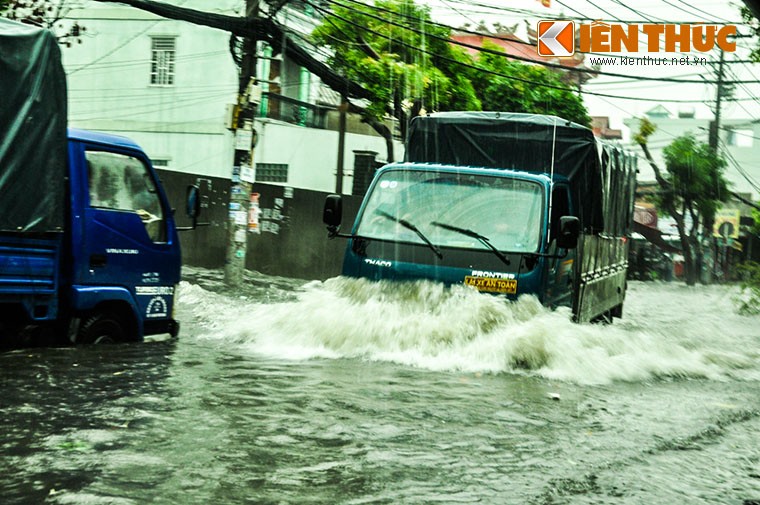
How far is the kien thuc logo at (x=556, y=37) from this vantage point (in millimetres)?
25953

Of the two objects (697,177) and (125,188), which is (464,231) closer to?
(125,188)

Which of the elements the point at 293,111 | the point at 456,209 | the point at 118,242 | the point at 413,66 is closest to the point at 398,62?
the point at 413,66

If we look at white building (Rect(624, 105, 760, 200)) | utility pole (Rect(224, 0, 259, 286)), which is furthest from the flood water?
white building (Rect(624, 105, 760, 200))

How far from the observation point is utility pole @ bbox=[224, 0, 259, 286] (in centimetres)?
1816

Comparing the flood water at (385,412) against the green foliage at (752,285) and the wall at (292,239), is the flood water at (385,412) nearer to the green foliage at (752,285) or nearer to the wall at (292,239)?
the wall at (292,239)

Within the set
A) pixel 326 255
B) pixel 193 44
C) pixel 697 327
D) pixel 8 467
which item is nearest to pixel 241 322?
→ pixel 8 467

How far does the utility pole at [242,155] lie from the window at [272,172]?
13.1 m

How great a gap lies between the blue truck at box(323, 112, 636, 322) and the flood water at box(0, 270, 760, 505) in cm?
29

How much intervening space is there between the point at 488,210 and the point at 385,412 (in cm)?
395

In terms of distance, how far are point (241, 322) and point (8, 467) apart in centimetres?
639

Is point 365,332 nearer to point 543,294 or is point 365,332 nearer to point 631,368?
point 543,294

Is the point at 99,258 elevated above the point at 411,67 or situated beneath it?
situated beneath

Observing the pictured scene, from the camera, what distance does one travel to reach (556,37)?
26719 mm

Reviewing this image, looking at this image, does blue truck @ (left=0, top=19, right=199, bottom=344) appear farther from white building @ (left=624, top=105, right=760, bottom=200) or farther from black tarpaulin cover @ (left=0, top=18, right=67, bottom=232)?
white building @ (left=624, top=105, right=760, bottom=200)
